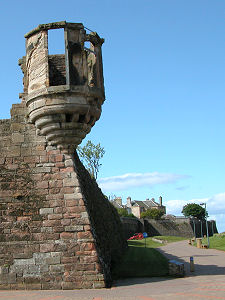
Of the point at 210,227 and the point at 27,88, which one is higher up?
the point at 27,88

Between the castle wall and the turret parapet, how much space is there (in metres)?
0.55

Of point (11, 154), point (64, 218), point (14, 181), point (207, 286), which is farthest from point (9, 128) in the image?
point (207, 286)

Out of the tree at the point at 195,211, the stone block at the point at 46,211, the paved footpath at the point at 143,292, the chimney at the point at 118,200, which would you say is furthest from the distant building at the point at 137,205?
the stone block at the point at 46,211

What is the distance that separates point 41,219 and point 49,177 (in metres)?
1.25

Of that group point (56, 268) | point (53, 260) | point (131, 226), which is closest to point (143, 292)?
point (56, 268)

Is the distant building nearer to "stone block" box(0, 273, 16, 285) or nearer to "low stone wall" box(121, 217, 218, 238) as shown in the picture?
"low stone wall" box(121, 217, 218, 238)

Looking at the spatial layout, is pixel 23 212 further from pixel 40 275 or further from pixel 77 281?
pixel 77 281

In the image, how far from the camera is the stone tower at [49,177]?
10.4 meters

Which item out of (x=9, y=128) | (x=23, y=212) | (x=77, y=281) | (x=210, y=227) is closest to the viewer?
(x=77, y=281)

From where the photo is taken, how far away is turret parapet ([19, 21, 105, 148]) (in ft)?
36.2

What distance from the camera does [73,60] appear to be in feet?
37.3

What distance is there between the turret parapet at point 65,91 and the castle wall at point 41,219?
546 millimetres

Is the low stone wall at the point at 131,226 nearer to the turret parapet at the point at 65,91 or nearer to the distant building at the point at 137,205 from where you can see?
the distant building at the point at 137,205

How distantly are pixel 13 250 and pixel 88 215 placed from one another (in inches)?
91.2
